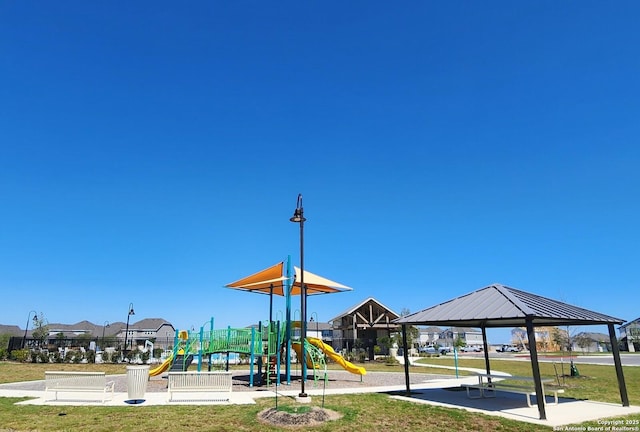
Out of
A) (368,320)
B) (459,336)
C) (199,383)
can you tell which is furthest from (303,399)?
(459,336)

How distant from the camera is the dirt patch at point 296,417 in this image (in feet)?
28.1

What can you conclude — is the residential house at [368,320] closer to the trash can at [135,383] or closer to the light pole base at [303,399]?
the light pole base at [303,399]

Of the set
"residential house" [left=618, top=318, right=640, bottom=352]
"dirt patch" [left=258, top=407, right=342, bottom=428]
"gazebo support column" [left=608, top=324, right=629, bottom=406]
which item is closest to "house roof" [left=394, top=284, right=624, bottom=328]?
"gazebo support column" [left=608, top=324, right=629, bottom=406]

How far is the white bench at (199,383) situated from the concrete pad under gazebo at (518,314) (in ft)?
19.2

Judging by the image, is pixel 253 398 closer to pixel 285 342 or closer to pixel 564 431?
pixel 285 342

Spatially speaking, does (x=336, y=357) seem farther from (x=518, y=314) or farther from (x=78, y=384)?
(x=78, y=384)

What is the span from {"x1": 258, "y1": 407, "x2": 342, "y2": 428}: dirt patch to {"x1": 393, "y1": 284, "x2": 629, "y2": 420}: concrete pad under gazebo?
14.2 feet

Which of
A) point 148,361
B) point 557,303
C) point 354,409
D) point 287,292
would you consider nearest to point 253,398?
point 354,409

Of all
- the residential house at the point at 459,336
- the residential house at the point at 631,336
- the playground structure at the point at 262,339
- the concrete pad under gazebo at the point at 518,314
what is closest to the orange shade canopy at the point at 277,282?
the playground structure at the point at 262,339

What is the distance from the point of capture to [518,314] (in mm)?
9953

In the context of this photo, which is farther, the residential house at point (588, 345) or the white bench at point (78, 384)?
the residential house at point (588, 345)

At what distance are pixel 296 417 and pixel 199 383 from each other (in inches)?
175

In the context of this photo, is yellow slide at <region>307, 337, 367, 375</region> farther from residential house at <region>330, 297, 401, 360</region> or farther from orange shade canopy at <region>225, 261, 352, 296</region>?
residential house at <region>330, 297, 401, 360</region>

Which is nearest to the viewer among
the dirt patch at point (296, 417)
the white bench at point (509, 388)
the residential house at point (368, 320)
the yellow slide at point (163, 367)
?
the dirt patch at point (296, 417)
